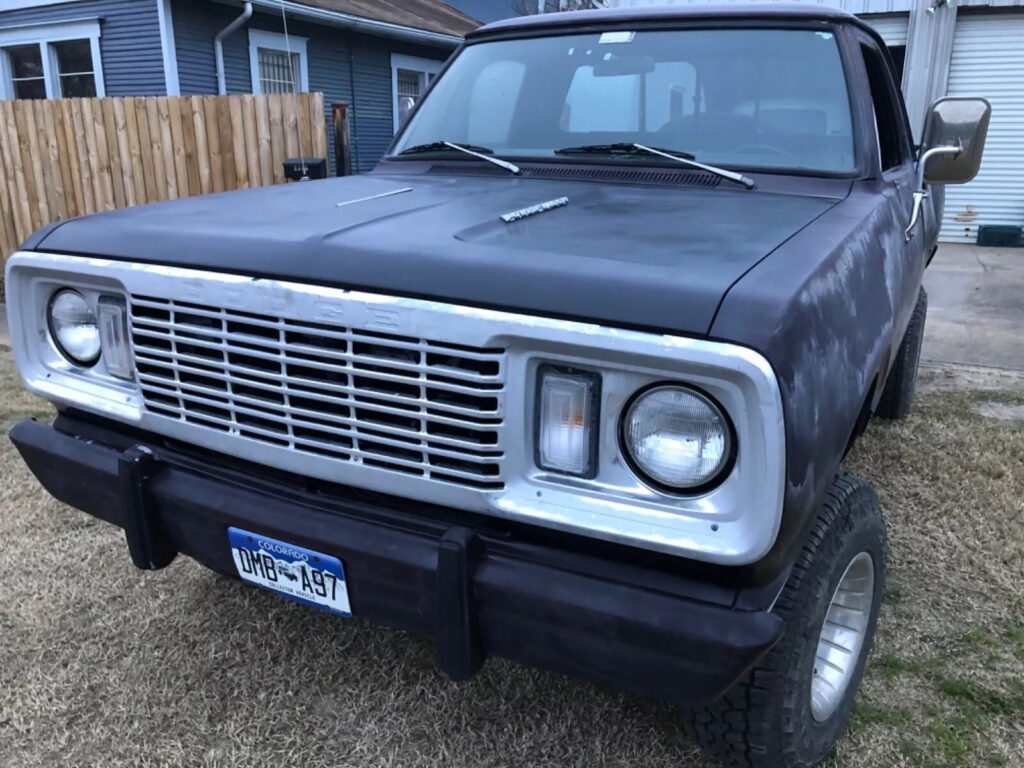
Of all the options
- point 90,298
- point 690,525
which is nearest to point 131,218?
point 90,298

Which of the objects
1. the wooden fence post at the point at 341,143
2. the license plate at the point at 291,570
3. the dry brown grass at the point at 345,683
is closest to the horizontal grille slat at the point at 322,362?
the license plate at the point at 291,570

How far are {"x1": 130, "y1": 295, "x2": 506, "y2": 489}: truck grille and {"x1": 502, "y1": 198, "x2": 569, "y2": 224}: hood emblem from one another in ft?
1.78

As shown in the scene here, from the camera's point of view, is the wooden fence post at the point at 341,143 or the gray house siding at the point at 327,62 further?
the gray house siding at the point at 327,62

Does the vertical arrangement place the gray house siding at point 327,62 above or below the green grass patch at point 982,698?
above

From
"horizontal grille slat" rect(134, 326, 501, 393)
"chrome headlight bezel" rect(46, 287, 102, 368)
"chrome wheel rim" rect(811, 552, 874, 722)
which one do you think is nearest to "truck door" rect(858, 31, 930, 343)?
"chrome wheel rim" rect(811, 552, 874, 722)

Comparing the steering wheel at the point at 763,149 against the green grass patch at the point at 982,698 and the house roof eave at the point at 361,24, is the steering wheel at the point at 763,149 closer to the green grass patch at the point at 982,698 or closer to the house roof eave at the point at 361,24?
the green grass patch at the point at 982,698

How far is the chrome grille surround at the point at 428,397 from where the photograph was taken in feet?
5.11

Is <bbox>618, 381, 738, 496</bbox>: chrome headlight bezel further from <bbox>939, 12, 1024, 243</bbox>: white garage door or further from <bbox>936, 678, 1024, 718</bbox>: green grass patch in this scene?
<bbox>939, 12, 1024, 243</bbox>: white garage door

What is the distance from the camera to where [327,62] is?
1362 cm

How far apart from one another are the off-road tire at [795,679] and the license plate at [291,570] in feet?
2.84

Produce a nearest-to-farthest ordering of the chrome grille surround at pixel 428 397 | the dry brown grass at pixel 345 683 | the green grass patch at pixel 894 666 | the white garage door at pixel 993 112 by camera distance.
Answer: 1. the chrome grille surround at pixel 428 397
2. the dry brown grass at pixel 345 683
3. the green grass patch at pixel 894 666
4. the white garage door at pixel 993 112

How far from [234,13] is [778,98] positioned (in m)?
11.0

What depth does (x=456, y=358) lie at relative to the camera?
69.4 inches

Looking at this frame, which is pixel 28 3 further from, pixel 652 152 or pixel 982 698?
pixel 982 698
